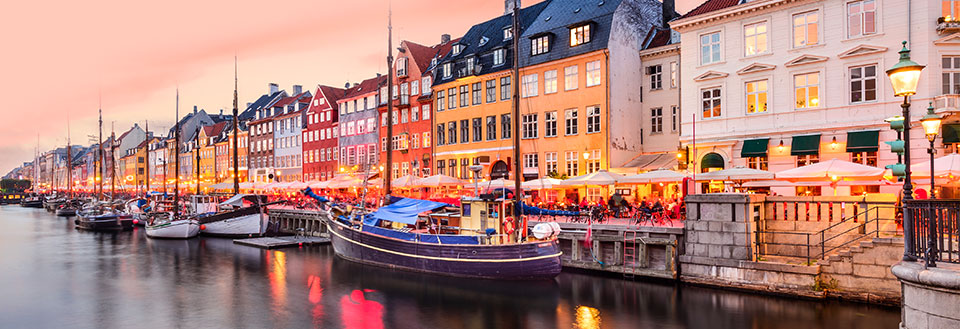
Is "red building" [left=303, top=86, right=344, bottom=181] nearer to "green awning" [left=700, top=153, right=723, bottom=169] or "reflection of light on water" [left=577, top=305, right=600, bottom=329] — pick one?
"green awning" [left=700, top=153, right=723, bottom=169]

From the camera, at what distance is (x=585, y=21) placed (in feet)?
127

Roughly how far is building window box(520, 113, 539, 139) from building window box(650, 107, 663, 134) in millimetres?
7786

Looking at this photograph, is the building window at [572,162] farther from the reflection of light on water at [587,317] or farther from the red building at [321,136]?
the red building at [321,136]

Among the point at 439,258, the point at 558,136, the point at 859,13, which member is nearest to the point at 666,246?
the point at 439,258

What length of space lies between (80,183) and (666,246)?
171m

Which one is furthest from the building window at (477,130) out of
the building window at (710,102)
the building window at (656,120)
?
the building window at (710,102)

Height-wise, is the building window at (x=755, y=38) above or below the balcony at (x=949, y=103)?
above

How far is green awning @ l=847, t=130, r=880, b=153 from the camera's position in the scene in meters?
25.4

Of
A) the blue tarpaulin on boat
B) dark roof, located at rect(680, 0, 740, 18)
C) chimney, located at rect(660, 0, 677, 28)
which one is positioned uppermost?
chimney, located at rect(660, 0, 677, 28)

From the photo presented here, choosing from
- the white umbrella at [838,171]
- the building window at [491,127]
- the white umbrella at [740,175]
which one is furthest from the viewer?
the building window at [491,127]

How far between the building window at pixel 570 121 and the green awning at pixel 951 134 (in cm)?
1944

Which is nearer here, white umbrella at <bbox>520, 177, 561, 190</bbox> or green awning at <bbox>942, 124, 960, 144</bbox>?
green awning at <bbox>942, 124, 960, 144</bbox>

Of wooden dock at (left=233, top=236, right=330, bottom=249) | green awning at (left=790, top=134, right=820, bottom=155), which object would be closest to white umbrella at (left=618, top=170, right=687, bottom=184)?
green awning at (left=790, top=134, right=820, bottom=155)

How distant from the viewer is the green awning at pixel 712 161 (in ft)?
99.1
